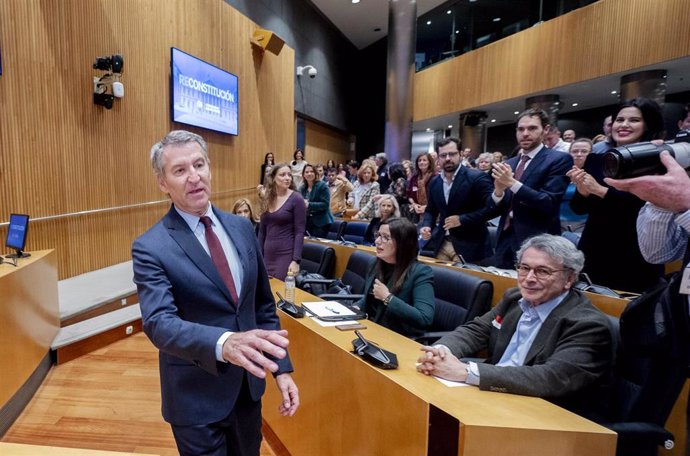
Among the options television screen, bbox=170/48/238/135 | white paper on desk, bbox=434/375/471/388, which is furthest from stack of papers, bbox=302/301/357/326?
television screen, bbox=170/48/238/135

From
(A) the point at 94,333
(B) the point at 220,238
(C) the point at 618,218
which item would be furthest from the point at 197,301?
(A) the point at 94,333

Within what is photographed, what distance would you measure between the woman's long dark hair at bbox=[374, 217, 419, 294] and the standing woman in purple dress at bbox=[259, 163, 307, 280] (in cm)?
94

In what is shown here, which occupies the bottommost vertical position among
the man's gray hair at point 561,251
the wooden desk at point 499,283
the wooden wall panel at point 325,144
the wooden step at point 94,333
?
the wooden step at point 94,333

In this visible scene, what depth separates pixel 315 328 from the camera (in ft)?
6.15

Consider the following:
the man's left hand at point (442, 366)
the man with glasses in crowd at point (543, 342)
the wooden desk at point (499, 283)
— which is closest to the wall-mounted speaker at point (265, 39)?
the wooden desk at point (499, 283)

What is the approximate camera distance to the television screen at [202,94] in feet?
17.6

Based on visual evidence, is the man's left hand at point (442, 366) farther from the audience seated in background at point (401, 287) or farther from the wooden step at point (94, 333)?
the wooden step at point (94, 333)

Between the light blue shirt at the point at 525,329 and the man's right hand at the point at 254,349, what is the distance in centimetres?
105

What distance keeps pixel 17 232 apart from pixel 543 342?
129 inches

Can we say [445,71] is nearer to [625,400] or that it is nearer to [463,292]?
[463,292]

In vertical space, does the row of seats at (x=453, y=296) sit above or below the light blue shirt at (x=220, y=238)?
below

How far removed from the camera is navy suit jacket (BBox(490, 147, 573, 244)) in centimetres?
240

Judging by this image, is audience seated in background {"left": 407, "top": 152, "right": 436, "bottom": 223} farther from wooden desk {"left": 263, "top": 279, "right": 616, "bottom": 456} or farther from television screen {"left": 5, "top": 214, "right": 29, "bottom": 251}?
television screen {"left": 5, "top": 214, "right": 29, "bottom": 251}

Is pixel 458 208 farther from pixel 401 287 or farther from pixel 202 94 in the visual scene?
pixel 202 94
